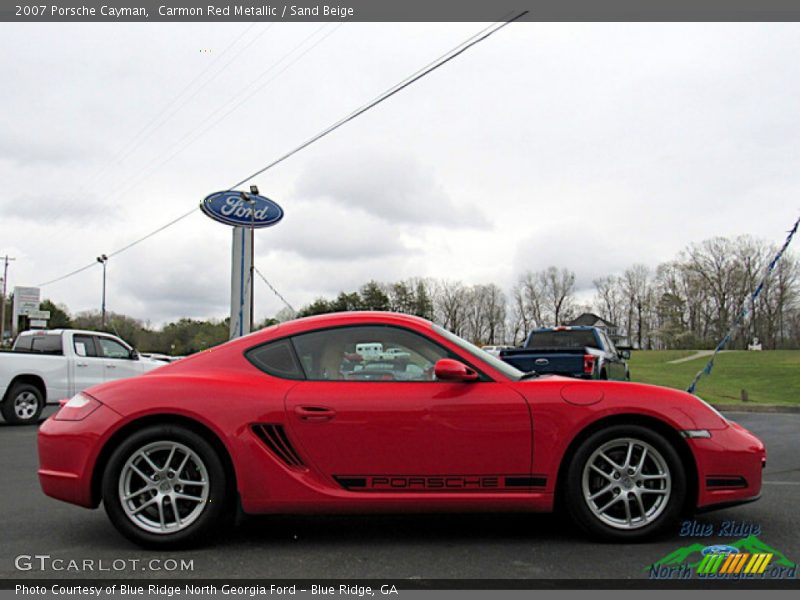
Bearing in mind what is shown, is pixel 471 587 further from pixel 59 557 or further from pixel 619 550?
pixel 59 557

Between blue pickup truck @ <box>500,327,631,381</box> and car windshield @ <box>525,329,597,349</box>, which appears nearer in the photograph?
blue pickup truck @ <box>500,327,631,381</box>

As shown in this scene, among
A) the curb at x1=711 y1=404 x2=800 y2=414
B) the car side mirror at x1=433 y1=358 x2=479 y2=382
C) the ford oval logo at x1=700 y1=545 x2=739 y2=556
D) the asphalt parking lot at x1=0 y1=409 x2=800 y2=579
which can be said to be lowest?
the curb at x1=711 y1=404 x2=800 y2=414

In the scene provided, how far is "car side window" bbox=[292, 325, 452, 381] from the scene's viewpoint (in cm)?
417

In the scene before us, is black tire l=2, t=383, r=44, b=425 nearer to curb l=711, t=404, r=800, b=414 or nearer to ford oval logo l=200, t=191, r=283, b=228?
ford oval logo l=200, t=191, r=283, b=228

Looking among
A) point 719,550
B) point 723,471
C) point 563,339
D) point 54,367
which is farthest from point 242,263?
point 719,550

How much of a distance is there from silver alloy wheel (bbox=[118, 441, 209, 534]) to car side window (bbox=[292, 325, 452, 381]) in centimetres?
87

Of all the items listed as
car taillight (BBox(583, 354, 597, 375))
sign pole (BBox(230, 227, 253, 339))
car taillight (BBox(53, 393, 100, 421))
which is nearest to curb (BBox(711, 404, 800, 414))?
car taillight (BBox(583, 354, 597, 375))

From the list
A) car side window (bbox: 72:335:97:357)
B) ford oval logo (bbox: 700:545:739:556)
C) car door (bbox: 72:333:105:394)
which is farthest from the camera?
car side window (bbox: 72:335:97:357)

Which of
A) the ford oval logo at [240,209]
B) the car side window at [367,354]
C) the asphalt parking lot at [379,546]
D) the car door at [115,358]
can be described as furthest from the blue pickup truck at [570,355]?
the ford oval logo at [240,209]

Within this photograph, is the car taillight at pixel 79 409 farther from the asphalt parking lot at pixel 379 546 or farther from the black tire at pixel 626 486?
the black tire at pixel 626 486

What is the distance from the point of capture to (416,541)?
13.4 ft

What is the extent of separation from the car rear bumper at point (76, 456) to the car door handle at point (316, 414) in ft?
3.53

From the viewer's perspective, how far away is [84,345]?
43.1 ft

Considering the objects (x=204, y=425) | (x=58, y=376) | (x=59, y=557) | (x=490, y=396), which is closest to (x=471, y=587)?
(x=490, y=396)
